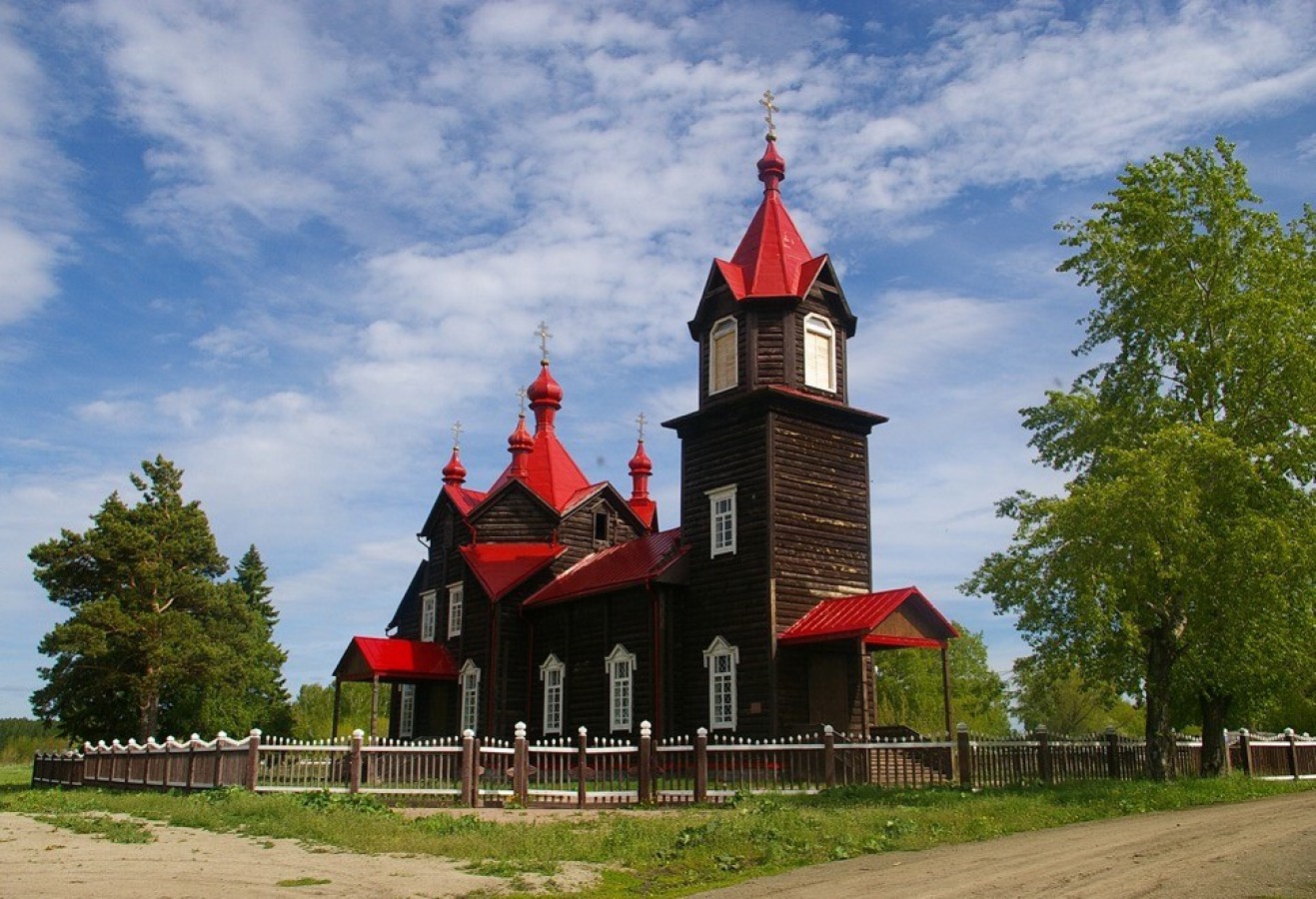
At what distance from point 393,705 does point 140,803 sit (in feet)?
57.6

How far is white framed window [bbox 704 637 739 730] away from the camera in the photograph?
84.5 feet

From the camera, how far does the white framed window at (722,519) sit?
2695 cm

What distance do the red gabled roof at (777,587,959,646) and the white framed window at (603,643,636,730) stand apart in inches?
180

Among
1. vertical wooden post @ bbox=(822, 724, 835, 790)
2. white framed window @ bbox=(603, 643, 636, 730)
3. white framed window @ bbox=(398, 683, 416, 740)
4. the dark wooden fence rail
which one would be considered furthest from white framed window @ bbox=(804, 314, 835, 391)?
white framed window @ bbox=(398, 683, 416, 740)

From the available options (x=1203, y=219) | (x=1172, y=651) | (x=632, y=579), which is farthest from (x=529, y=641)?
(x=1203, y=219)

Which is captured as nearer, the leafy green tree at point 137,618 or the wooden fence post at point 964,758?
the wooden fence post at point 964,758

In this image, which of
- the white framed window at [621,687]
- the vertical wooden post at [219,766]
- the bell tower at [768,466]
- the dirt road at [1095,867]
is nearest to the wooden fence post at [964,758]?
the dirt road at [1095,867]

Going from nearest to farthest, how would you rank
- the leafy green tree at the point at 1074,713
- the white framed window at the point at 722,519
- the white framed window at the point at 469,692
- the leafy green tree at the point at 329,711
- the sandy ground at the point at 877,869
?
the sandy ground at the point at 877,869
the white framed window at the point at 722,519
the white framed window at the point at 469,692
the leafy green tree at the point at 1074,713
the leafy green tree at the point at 329,711

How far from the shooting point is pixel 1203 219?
23.2m

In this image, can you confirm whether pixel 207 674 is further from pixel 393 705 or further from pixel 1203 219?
pixel 1203 219

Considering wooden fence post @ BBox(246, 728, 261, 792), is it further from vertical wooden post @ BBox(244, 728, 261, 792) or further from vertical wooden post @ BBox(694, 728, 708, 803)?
vertical wooden post @ BBox(694, 728, 708, 803)

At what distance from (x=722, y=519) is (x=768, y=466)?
1868mm

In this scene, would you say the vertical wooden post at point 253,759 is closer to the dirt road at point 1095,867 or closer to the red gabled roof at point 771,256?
the dirt road at point 1095,867

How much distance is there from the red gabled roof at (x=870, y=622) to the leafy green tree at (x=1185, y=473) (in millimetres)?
2559
